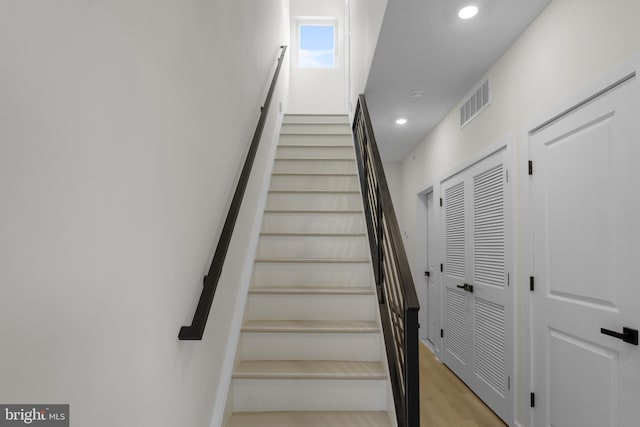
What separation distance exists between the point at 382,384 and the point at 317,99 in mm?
5314

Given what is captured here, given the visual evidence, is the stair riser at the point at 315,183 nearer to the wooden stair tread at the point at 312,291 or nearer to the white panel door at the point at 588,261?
the wooden stair tread at the point at 312,291

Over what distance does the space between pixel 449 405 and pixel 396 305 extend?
159 centimetres

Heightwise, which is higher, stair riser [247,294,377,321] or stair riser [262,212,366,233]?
stair riser [262,212,366,233]

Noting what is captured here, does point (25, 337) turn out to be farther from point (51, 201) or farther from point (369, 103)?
point (369, 103)

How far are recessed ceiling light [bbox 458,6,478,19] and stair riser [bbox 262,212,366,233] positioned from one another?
1.53 m

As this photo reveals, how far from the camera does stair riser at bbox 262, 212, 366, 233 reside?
2.95 metres

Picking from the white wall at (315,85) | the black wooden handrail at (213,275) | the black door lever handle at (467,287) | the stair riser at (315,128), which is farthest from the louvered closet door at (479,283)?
the white wall at (315,85)

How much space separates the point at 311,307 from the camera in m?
2.31

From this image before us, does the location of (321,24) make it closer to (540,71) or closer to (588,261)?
(540,71)

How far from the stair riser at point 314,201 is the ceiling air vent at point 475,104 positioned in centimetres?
123

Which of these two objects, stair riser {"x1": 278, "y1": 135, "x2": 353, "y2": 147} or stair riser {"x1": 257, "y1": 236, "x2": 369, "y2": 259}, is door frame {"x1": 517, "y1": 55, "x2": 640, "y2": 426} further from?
stair riser {"x1": 278, "y1": 135, "x2": 353, "y2": 147}

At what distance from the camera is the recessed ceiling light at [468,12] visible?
6.82 ft

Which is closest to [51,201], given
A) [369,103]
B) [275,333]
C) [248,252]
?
Result: [275,333]

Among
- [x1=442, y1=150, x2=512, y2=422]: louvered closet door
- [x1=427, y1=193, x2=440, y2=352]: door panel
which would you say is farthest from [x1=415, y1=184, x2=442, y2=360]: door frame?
[x1=442, y1=150, x2=512, y2=422]: louvered closet door
